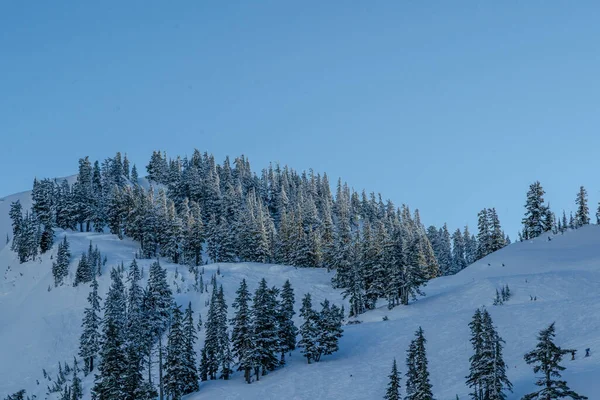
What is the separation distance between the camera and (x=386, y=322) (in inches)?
2613

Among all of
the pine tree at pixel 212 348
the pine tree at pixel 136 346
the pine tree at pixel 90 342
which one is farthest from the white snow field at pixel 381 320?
the pine tree at pixel 136 346

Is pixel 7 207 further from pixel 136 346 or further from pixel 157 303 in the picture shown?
pixel 136 346

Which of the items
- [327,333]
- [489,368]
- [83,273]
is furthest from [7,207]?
[489,368]

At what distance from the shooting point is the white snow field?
48.2 meters

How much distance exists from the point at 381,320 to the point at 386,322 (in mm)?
2403

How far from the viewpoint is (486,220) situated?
4240 inches

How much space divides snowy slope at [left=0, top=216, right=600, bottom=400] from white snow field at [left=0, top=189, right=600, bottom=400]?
13 centimetres

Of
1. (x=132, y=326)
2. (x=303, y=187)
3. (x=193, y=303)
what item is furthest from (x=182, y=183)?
(x=132, y=326)

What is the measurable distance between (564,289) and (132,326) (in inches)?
1948

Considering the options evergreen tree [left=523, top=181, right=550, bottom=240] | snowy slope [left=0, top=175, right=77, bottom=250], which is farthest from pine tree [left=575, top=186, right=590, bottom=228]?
snowy slope [left=0, top=175, right=77, bottom=250]

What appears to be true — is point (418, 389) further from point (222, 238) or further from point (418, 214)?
point (418, 214)

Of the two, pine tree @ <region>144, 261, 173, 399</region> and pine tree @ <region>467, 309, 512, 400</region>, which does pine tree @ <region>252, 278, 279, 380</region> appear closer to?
pine tree @ <region>144, 261, 173, 399</region>

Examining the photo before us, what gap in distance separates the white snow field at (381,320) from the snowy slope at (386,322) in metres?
0.13

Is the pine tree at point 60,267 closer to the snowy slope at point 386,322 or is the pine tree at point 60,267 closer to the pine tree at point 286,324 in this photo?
the snowy slope at point 386,322
